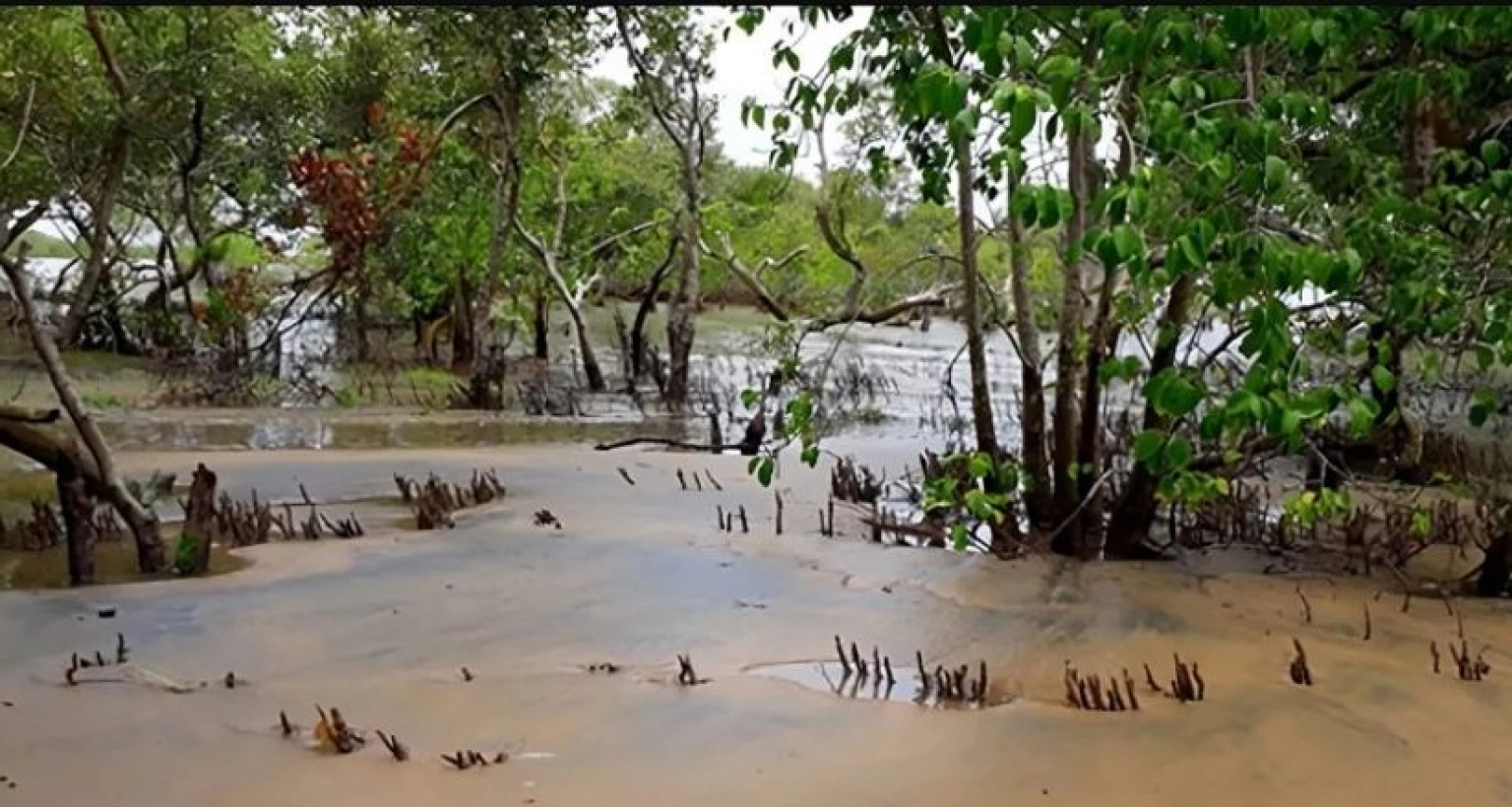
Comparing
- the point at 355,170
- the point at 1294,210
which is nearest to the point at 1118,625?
the point at 1294,210

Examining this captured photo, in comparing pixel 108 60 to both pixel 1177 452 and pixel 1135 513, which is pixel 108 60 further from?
pixel 1177 452

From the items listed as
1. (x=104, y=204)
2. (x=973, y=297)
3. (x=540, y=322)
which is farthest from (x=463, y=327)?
(x=973, y=297)

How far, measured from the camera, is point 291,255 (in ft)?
58.2

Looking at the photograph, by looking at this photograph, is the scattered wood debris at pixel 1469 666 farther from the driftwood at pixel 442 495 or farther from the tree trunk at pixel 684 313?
the tree trunk at pixel 684 313

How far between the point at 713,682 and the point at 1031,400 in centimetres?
282

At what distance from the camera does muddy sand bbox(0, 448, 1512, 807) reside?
3268 mm

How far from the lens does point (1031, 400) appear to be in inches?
248

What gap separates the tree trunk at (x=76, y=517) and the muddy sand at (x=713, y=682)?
0.87ft

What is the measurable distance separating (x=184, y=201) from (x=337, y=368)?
2461 mm

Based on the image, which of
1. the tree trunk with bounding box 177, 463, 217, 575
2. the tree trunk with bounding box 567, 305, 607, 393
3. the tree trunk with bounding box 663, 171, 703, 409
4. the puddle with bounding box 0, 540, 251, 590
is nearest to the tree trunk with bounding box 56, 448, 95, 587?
the puddle with bounding box 0, 540, 251, 590

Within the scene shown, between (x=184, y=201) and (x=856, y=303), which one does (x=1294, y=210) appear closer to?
(x=856, y=303)

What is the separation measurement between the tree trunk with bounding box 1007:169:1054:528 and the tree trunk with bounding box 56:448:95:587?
13.2ft

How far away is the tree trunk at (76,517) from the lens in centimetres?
503

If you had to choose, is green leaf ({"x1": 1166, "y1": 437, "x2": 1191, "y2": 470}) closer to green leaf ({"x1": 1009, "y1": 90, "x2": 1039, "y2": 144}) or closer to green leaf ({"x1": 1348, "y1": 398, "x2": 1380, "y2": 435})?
green leaf ({"x1": 1348, "y1": 398, "x2": 1380, "y2": 435})
